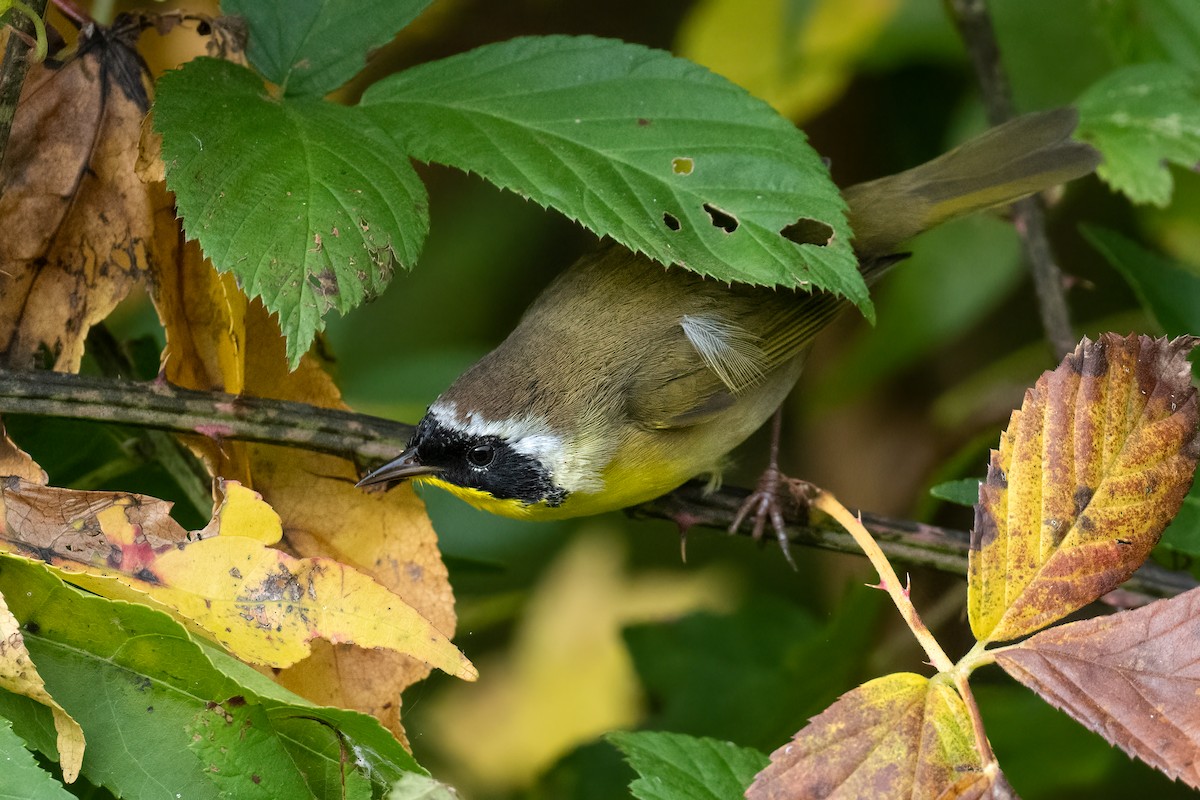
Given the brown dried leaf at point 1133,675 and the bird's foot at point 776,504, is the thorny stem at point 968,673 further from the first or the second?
the bird's foot at point 776,504

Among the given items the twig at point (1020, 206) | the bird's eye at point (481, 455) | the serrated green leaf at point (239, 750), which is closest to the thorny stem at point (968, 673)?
the serrated green leaf at point (239, 750)

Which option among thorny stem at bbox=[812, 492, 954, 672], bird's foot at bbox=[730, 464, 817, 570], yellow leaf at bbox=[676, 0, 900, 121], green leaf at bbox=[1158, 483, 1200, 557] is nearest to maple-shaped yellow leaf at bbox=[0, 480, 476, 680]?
thorny stem at bbox=[812, 492, 954, 672]

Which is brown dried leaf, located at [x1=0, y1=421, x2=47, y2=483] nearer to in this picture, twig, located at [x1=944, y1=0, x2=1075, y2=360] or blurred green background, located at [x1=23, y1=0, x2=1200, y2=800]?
blurred green background, located at [x1=23, y1=0, x2=1200, y2=800]

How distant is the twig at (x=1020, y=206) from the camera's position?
3.00 metres

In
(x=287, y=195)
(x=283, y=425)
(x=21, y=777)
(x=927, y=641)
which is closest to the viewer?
(x=21, y=777)

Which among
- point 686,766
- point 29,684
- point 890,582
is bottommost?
point 686,766

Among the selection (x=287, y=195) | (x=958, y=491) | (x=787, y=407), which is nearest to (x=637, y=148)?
(x=287, y=195)

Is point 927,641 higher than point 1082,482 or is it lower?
lower

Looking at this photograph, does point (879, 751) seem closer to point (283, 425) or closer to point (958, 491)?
point (958, 491)

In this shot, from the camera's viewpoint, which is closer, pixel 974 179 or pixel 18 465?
pixel 18 465

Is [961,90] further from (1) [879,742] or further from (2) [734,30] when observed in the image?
(1) [879,742]

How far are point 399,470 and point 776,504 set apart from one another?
2.97 ft

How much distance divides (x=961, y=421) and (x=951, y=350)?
85cm

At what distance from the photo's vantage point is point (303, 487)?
86.5 inches
